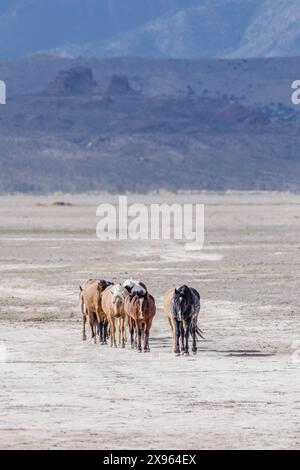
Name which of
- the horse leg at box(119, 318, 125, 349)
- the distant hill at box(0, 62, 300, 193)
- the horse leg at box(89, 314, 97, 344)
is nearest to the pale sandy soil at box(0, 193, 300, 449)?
the horse leg at box(89, 314, 97, 344)

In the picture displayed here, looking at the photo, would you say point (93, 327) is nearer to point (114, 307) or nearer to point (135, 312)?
point (114, 307)

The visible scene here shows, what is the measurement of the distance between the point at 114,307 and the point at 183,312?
3.74 feet

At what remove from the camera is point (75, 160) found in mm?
117312

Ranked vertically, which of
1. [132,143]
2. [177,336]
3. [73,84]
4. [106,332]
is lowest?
[177,336]

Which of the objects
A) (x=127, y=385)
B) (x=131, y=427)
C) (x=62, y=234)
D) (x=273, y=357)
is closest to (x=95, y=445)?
(x=131, y=427)

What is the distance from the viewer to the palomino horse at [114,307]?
18906 mm

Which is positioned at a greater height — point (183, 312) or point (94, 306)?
point (94, 306)

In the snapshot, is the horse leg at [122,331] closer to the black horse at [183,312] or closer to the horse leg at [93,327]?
the horse leg at [93,327]

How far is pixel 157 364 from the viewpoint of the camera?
17.4 meters

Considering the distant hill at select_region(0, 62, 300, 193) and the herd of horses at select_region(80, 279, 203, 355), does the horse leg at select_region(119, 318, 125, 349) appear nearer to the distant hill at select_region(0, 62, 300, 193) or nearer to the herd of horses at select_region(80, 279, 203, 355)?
the herd of horses at select_region(80, 279, 203, 355)

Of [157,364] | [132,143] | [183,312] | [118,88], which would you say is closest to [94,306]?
[183,312]

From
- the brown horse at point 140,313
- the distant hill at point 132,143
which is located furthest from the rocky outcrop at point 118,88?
the brown horse at point 140,313

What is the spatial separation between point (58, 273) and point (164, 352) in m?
14.0

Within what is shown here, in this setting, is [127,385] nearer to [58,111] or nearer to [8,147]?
[8,147]
